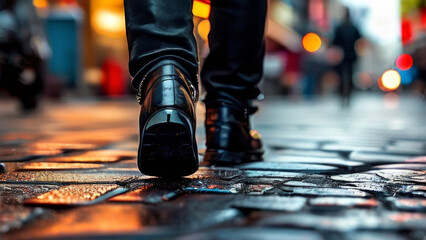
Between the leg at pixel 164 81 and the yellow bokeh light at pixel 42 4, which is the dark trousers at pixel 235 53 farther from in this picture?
the yellow bokeh light at pixel 42 4

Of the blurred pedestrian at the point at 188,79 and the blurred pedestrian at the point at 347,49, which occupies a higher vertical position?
the blurred pedestrian at the point at 347,49

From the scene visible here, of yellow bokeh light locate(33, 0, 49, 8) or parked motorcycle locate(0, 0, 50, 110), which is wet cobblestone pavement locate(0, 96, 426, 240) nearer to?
parked motorcycle locate(0, 0, 50, 110)

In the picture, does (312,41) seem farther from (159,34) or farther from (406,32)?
(159,34)

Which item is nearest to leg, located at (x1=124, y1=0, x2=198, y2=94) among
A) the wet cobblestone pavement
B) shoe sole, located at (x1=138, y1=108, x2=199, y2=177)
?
shoe sole, located at (x1=138, y1=108, x2=199, y2=177)

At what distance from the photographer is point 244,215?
1120mm

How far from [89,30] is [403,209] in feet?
50.9

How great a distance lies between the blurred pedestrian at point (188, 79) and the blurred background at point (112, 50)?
63 cm

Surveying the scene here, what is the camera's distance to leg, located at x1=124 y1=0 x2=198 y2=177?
1.48m

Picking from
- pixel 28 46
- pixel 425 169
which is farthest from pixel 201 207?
pixel 28 46

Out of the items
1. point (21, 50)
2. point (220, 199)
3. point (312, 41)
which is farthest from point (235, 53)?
point (312, 41)

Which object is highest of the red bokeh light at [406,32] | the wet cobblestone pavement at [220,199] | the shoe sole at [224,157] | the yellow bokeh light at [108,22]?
the red bokeh light at [406,32]

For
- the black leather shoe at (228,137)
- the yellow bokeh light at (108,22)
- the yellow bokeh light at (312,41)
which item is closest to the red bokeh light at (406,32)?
the yellow bokeh light at (312,41)

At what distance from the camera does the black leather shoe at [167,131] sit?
1.48 meters

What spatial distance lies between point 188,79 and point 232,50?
44 centimetres
